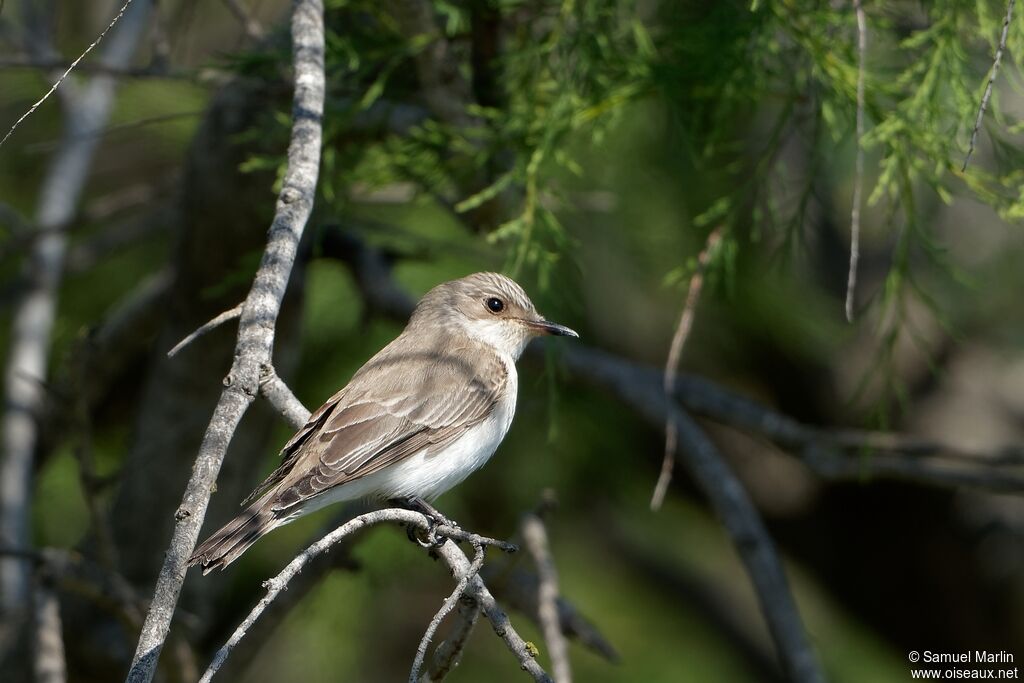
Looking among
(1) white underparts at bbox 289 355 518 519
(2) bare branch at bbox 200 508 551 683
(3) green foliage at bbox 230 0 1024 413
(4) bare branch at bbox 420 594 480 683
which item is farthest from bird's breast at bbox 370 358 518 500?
(4) bare branch at bbox 420 594 480 683

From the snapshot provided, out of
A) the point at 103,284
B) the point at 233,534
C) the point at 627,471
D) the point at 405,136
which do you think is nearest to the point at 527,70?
the point at 405,136

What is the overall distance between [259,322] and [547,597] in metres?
1.37

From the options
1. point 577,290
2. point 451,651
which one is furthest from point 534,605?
point 451,651

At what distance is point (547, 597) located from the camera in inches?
134

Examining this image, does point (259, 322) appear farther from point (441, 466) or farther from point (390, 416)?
point (441, 466)

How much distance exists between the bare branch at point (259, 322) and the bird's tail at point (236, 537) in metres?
0.39

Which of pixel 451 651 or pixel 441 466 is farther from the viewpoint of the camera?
pixel 441 466

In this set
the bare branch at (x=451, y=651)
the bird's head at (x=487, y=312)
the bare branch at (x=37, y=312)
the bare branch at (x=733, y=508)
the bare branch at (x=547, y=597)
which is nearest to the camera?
the bare branch at (x=451, y=651)

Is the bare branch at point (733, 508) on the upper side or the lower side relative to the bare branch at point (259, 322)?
lower

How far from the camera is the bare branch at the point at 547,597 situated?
3.00m

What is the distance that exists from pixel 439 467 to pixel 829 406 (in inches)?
157

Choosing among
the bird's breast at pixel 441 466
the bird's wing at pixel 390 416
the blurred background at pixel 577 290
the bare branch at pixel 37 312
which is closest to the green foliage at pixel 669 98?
the blurred background at pixel 577 290

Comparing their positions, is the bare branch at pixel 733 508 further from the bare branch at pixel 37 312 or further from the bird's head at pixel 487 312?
the bare branch at pixel 37 312

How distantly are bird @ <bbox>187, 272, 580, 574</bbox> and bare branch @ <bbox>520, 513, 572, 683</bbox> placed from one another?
11.3 inches
